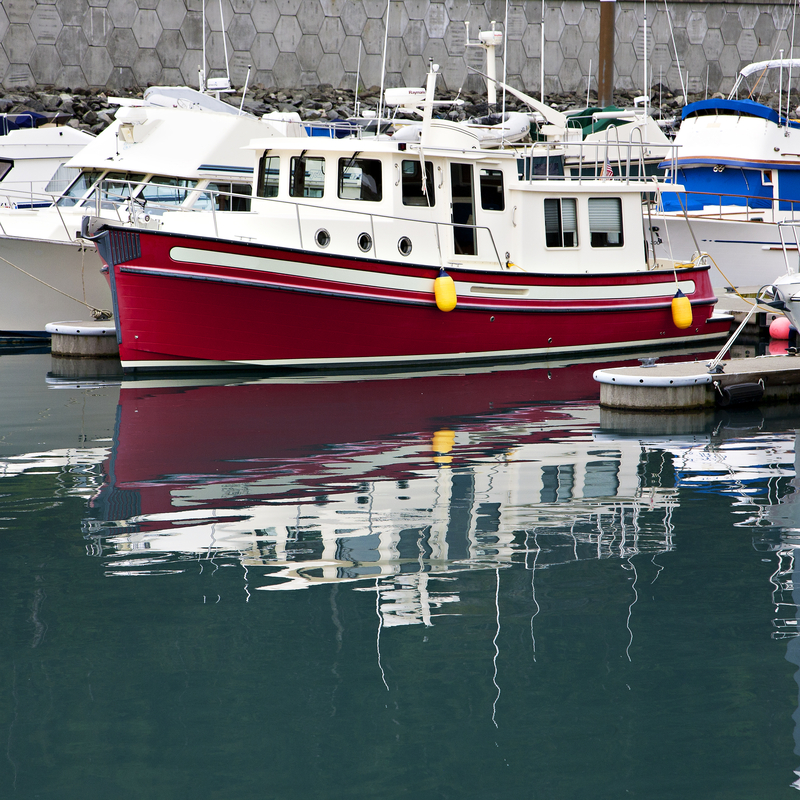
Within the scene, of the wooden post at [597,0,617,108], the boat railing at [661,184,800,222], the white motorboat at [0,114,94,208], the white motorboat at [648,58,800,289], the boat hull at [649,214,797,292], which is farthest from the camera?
the wooden post at [597,0,617,108]

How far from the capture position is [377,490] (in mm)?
7355

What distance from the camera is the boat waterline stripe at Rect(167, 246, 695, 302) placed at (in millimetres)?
11219

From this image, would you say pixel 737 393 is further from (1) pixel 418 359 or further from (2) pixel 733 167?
(2) pixel 733 167

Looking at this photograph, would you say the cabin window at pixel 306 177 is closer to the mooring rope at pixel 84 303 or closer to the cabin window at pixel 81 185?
the mooring rope at pixel 84 303

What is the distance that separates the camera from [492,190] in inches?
511

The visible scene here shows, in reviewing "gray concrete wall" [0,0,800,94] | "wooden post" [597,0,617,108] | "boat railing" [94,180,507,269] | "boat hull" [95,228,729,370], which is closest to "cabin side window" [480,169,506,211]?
"boat railing" [94,180,507,269]

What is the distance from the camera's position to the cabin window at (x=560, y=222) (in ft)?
43.3

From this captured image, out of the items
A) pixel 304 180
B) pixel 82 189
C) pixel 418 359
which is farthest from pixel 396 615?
pixel 82 189

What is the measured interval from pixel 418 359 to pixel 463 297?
2.88ft

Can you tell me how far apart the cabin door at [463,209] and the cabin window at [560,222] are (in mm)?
949

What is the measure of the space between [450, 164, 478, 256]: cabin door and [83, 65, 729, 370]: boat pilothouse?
2 centimetres

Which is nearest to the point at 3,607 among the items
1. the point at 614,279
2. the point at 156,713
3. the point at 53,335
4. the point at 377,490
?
the point at 156,713

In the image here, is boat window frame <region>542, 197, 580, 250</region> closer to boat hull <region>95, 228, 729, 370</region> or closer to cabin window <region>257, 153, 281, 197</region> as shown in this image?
boat hull <region>95, 228, 729, 370</region>

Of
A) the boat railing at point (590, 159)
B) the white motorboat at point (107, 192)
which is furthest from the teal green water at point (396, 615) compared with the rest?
the white motorboat at point (107, 192)
